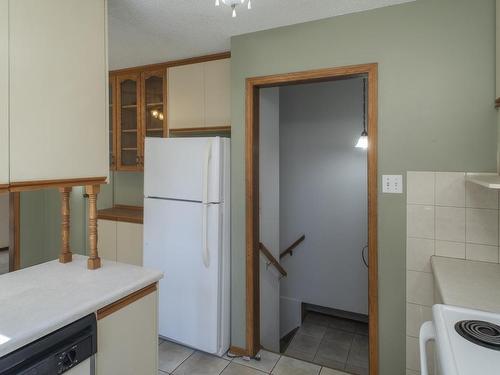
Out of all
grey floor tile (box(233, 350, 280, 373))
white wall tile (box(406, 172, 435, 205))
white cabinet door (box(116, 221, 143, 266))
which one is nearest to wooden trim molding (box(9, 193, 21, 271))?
white cabinet door (box(116, 221, 143, 266))

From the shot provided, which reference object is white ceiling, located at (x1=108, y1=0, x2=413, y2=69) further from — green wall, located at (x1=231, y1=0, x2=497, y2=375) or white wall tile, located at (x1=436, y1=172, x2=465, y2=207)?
white wall tile, located at (x1=436, y1=172, x2=465, y2=207)

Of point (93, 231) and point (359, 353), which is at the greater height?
point (93, 231)

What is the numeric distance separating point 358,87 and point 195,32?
80.7 inches

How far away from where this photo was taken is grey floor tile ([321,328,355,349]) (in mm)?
3297

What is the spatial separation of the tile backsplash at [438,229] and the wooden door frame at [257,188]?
0.65 feet

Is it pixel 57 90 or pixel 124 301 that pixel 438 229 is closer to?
pixel 124 301

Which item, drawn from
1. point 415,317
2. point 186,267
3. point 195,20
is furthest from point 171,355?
point 195,20

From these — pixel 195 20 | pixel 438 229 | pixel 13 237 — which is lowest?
pixel 13 237

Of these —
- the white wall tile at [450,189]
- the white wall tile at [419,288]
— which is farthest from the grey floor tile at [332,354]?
the white wall tile at [450,189]

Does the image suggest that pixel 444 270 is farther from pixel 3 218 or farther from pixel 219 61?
pixel 3 218

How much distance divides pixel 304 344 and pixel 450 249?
2032mm

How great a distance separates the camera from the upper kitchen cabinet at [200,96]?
2682 millimetres

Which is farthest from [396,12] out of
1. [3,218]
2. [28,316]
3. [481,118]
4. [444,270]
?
[3,218]

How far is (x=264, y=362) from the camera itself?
2336 millimetres
